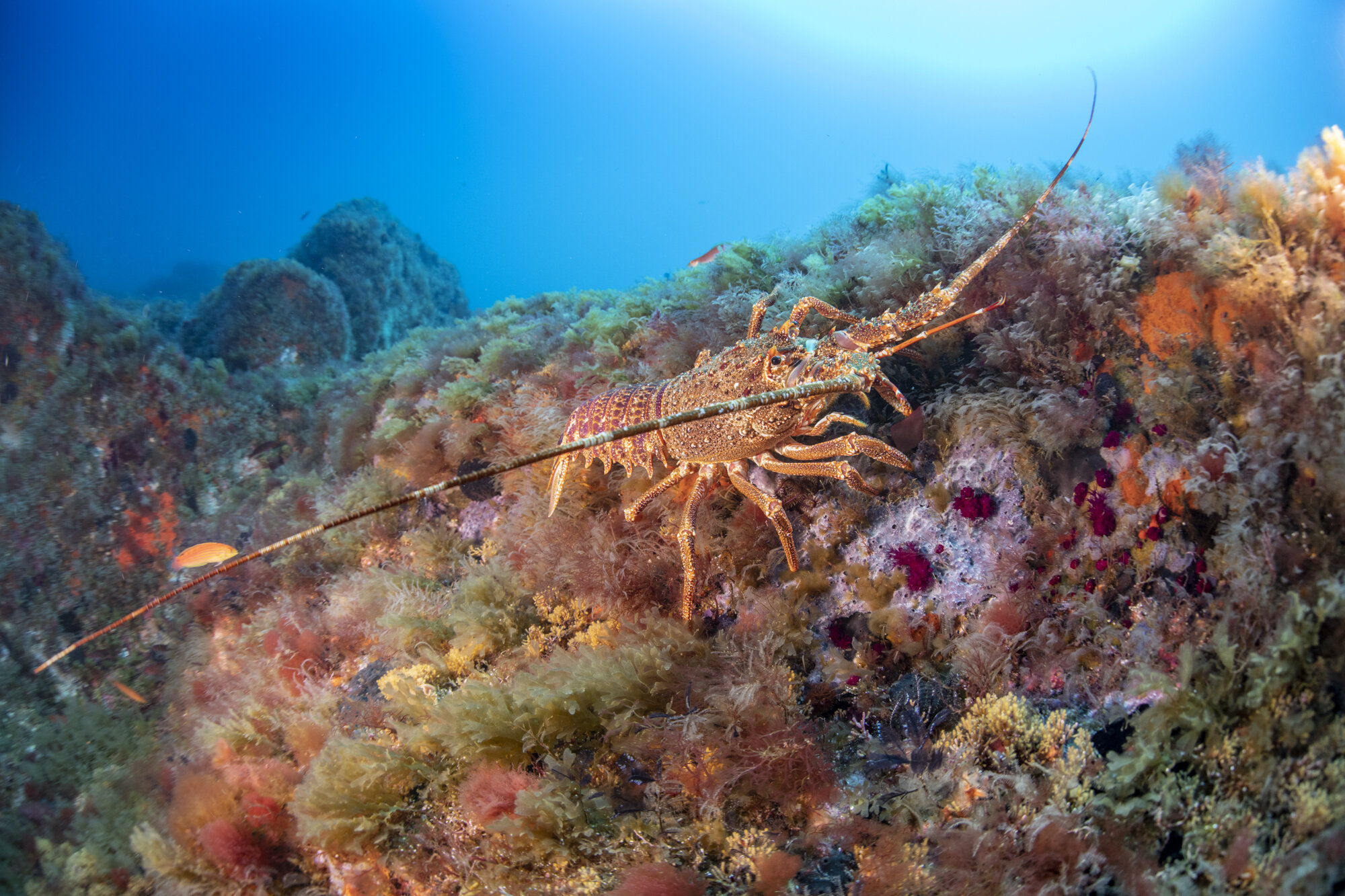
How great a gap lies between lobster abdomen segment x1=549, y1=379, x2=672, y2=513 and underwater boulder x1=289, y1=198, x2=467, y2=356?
12156mm

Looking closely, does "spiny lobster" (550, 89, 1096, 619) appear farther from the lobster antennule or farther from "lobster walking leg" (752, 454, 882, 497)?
the lobster antennule

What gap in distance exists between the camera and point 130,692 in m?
5.86

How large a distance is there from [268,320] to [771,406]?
12.2 m

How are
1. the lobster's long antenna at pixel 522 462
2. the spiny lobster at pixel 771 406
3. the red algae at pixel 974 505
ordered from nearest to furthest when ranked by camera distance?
the lobster's long antenna at pixel 522 462, the spiny lobster at pixel 771 406, the red algae at pixel 974 505

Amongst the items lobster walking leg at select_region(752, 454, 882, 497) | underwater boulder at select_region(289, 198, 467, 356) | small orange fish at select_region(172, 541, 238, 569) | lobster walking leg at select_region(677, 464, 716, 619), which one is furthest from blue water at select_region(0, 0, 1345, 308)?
underwater boulder at select_region(289, 198, 467, 356)

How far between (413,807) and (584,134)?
141m

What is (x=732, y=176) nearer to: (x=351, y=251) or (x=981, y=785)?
(x=351, y=251)

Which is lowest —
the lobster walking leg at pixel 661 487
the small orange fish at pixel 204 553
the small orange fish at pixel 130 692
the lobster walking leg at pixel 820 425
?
the lobster walking leg at pixel 820 425

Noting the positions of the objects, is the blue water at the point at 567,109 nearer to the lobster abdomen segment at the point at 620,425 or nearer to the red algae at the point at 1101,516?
A: the lobster abdomen segment at the point at 620,425

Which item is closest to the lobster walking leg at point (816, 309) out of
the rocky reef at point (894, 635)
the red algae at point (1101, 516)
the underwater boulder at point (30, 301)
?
the rocky reef at point (894, 635)

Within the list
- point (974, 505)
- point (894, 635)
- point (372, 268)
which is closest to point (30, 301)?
point (372, 268)

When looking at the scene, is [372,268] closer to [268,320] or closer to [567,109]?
[268,320]

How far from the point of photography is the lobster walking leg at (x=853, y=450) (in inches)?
112

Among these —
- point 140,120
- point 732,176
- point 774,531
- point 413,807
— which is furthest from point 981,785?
point 732,176
